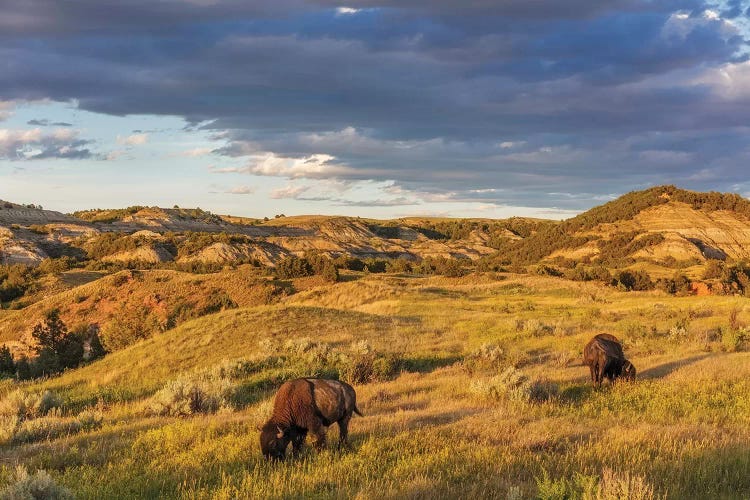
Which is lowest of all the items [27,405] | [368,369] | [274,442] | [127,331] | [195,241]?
[127,331]

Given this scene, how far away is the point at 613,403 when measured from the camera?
Answer: 1165 cm

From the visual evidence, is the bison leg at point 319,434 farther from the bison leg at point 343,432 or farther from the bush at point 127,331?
the bush at point 127,331

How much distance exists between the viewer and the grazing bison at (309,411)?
24.4ft

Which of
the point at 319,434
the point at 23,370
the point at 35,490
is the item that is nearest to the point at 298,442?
the point at 319,434

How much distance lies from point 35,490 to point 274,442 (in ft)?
9.06

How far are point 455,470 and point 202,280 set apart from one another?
3895 cm

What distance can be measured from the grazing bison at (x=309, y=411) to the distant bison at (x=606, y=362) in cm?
843

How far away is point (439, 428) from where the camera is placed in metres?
8.62

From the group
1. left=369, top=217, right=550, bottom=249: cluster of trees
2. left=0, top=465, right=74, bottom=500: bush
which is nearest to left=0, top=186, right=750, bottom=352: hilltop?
left=369, top=217, right=550, bottom=249: cluster of trees

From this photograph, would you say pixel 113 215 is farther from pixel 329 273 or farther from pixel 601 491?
pixel 601 491

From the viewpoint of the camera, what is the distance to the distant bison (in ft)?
44.2

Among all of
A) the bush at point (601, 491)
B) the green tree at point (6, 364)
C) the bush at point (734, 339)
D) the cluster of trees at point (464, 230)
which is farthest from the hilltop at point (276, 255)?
the bush at point (601, 491)

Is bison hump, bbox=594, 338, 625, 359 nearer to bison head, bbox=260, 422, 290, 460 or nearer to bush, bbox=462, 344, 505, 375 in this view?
bush, bbox=462, 344, 505, 375

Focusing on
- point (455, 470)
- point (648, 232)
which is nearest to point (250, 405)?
point (455, 470)
